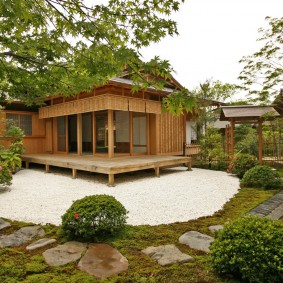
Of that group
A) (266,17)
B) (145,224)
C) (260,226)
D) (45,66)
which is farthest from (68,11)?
(266,17)

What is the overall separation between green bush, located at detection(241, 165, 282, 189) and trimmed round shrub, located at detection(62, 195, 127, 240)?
4.86 m

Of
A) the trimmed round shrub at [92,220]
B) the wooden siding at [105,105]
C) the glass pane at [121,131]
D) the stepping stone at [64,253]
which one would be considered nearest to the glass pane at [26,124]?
the wooden siding at [105,105]

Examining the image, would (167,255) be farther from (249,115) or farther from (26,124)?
(26,124)

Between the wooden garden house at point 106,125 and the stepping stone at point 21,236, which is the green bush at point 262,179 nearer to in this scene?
the wooden garden house at point 106,125

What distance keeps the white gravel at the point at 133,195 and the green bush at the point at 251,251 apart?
1895mm

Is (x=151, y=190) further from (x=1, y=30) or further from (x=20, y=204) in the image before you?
(x=1, y=30)

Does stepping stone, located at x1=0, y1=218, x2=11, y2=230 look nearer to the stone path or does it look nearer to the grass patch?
the grass patch

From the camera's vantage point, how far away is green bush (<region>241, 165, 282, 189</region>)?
673 centimetres

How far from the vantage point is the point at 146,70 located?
2.00m

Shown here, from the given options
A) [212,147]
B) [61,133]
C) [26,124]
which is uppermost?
[26,124]

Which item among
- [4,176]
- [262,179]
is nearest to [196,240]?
[262,179]

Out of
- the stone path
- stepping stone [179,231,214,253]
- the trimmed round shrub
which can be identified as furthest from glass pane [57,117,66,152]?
stepping stone [179,231,214,253]

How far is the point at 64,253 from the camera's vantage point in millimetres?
2916

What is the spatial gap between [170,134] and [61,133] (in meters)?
5.63
